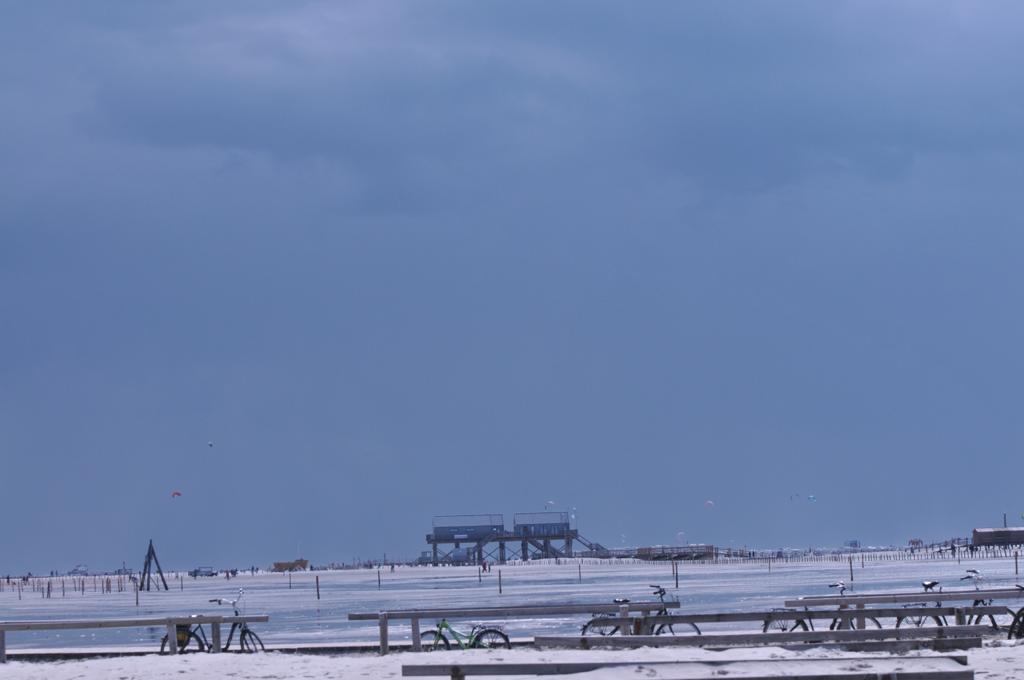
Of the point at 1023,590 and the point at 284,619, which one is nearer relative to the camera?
the point at 1023,590

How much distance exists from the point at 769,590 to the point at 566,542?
4215 inches

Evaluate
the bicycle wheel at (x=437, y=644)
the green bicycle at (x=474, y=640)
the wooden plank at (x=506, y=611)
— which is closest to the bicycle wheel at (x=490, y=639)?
the green bicycle at (x=474, y=640)

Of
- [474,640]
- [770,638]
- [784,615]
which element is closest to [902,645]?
[770,638]

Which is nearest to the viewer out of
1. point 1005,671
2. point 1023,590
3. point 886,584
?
point 1005,671

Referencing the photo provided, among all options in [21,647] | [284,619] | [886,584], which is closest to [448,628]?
[21,647]

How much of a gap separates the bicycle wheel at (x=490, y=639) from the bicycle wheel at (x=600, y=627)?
1335mm

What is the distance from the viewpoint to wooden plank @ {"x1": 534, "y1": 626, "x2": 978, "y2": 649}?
1694 cm

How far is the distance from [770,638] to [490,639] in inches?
232

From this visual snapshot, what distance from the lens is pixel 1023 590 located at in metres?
24.9

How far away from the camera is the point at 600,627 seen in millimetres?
22281

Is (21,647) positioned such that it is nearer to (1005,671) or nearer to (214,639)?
(214,639)

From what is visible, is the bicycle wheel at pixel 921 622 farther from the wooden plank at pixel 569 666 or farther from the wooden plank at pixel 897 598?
the wooden plank at pixel 569 666

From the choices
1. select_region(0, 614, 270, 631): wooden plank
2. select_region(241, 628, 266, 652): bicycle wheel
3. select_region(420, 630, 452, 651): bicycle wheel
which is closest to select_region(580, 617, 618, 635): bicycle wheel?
select_region(420, 630, 452, 651): bicycle wheel

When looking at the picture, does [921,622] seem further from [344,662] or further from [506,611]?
[344,662]
